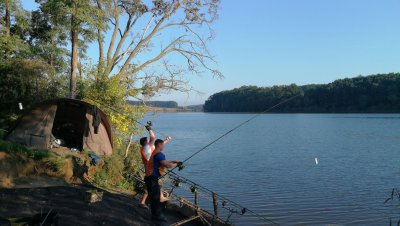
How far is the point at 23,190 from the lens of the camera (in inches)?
408

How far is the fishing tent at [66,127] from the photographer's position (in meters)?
14.9

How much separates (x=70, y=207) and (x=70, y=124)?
906 cm

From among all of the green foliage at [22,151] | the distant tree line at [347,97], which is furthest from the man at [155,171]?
the distant tree line at [347,97]

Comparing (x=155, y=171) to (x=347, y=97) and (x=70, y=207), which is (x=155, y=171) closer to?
(x=70, y=207)

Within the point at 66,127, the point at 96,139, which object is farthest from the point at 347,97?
the point at 96,139

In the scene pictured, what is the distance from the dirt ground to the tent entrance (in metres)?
5.90

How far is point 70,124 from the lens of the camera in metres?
18.2

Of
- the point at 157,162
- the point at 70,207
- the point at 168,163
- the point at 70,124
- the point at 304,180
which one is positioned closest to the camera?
the point at 168,163

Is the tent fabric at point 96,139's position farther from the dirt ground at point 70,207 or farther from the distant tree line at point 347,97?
the distant tree line at point 347,97

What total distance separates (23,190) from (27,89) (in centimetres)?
1023

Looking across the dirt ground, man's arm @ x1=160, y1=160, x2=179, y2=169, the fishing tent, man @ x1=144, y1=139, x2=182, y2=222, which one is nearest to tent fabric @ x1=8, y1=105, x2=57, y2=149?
the fishing tent

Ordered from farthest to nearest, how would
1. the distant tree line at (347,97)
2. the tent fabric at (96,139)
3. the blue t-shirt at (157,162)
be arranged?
1. the distant tree line at (347,97)
2. the tent fabric at (96,139)
3. the blue t-shirt at (157,162)

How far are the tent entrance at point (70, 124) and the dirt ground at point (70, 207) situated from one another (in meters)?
5.90

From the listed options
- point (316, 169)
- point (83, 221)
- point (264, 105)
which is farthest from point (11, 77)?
point (264, 105)
